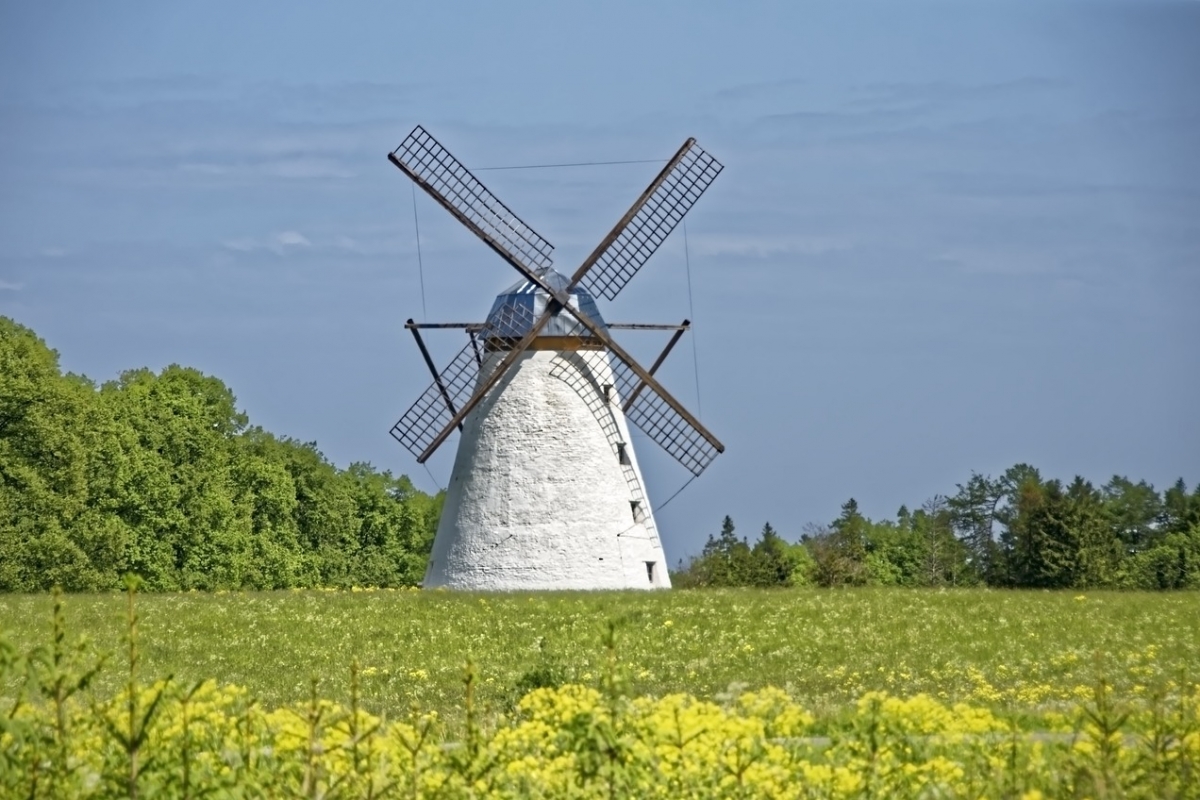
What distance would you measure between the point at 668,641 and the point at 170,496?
123 feet

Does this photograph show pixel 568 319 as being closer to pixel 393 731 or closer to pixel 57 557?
pixel 57 557

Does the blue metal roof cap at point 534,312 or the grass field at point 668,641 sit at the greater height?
the blue metal roof cap at point 534,312

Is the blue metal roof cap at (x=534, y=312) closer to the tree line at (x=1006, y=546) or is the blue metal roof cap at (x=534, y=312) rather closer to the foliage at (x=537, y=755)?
the tree line at (x=1006, y=546)

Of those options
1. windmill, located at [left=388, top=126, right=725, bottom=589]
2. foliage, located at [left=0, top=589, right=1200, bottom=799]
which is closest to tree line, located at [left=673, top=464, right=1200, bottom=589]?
windmill, located at [left=388, top=126, right=725, bottom=589]

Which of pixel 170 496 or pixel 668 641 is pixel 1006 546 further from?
pixel 668 641

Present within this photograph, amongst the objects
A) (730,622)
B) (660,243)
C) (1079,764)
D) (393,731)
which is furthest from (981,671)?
(660,243)

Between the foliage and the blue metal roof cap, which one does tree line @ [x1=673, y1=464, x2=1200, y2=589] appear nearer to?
the blue metal roof cap

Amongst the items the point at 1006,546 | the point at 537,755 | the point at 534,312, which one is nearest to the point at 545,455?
the point at 534,312

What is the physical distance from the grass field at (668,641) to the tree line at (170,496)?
13.8 metres

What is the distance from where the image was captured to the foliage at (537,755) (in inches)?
396

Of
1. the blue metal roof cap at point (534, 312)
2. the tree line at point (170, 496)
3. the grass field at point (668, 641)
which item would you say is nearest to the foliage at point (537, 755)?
the grass field at point (668, 641)

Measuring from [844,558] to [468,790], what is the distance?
58102 millimetres

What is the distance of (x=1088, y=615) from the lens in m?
33.3

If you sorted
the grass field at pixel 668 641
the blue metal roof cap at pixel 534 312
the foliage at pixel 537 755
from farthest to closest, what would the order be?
1. the blue metal roof cap at pixel 534 312
2. the grass field at pixel 668 641
3. the foliage at pixel 537 755
